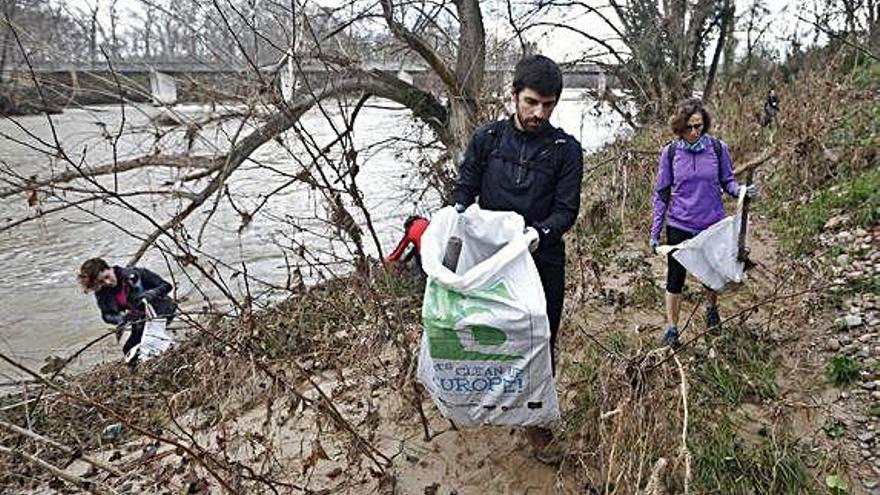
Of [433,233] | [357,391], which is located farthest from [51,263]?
[433,233]

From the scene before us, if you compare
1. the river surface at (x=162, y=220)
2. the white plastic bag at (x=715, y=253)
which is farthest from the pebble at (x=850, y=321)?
the river surface at (x=162, y=220)

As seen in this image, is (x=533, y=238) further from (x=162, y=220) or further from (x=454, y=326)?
(x=162, y=220)

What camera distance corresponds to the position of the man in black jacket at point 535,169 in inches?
87.7

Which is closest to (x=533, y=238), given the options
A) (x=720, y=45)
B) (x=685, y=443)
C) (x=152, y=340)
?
(x=685, y=443)

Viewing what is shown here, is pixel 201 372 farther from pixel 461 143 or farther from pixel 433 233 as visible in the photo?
pixel 461 143

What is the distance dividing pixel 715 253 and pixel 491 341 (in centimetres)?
185

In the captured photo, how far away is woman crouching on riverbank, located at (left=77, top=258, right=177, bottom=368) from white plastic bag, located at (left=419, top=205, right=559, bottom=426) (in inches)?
121

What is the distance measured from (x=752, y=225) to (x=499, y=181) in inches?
160

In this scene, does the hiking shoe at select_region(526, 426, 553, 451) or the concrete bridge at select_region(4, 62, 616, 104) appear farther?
the concrete bridge at select_region(4, 62, 616, 104)

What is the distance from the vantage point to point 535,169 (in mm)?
2344

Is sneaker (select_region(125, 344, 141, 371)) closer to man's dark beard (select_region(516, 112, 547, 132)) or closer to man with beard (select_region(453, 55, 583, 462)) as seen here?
man with beard (select_region(453, 55, 583, 462))

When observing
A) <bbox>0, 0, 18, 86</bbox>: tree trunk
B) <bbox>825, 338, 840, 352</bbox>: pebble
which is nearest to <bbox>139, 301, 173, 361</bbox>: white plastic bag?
<bbox>0, 0, 18, 86</bbox>: tree trunk

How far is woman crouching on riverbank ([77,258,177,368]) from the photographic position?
4543mm

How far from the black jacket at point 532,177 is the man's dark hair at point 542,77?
0.18 meters
